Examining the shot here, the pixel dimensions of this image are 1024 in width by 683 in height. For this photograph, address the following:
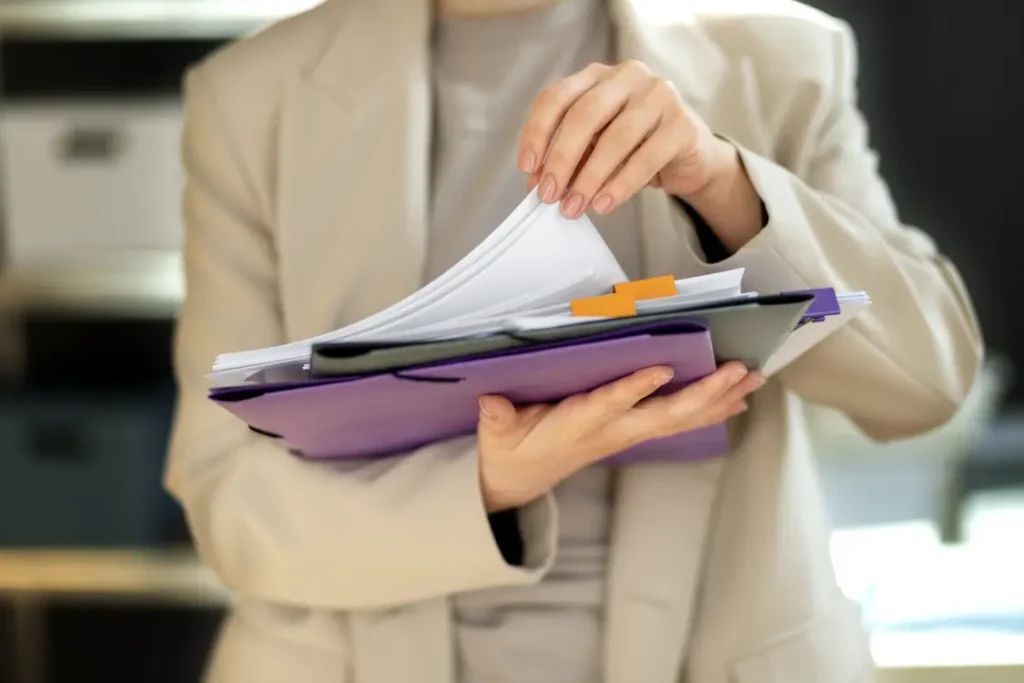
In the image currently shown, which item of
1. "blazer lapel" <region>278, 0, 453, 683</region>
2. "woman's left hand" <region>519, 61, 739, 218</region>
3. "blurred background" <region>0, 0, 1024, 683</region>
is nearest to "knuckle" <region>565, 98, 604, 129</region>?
"woman's left hand" <region>519, 61, 739, 218</region>

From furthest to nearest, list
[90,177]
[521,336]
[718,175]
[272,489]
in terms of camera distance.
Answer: [90,177] < [272,489] < [718,175] < [521,336]

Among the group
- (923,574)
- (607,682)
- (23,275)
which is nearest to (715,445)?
(607,682)

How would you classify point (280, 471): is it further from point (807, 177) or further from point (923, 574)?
point (923, 574)

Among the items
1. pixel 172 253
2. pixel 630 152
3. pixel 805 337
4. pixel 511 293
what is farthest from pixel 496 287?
pixel 172 253

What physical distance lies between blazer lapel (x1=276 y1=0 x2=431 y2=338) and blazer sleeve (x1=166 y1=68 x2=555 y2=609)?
1.6 inches

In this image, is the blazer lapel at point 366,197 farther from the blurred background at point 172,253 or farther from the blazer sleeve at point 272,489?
the blurred background at point 172,253

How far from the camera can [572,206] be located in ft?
1.89

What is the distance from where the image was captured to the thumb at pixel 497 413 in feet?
1.96

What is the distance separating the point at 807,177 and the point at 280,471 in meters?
0.44

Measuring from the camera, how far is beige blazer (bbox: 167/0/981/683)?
0.72 m

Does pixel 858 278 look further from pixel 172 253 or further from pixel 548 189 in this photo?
pixel 172 253

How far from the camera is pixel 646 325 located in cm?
51

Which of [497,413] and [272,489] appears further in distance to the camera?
[272,489]

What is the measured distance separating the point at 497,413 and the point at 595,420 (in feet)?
0.19
